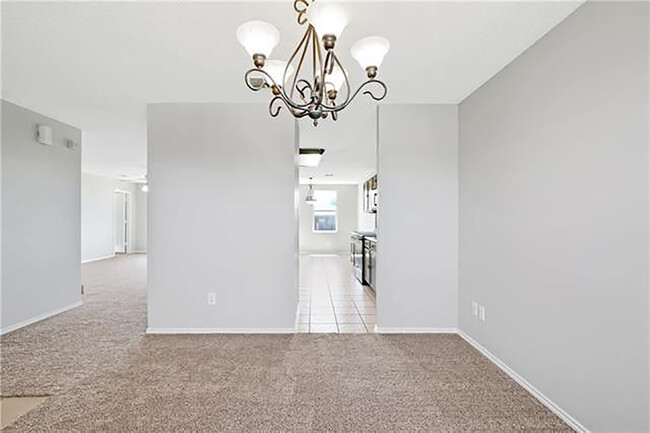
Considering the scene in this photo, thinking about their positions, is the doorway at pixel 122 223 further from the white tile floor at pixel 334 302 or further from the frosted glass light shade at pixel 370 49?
the frosted glass light shade at pixel 370 49

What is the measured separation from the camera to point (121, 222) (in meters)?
10.9

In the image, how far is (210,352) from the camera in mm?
3154

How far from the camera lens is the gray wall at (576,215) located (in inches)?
66.0

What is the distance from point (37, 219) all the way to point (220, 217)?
222cm

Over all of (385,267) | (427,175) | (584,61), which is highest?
(584,61)

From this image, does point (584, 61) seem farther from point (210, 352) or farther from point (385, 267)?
point (210, 352)

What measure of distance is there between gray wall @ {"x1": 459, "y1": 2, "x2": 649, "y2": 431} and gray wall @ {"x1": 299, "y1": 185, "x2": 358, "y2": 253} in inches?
337

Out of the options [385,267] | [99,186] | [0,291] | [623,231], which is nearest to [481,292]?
[385,267]

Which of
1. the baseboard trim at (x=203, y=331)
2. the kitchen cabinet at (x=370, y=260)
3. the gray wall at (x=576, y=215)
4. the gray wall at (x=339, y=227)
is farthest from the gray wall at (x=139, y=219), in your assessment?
the gray wall at (x=576, y=215)

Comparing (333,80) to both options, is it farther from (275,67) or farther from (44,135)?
(44,135)

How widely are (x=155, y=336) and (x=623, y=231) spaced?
12.7 ft

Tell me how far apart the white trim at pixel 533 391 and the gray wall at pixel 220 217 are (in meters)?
1.86

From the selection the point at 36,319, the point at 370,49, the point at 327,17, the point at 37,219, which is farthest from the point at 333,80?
the point at 36,319

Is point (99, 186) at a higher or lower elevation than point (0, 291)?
higher
